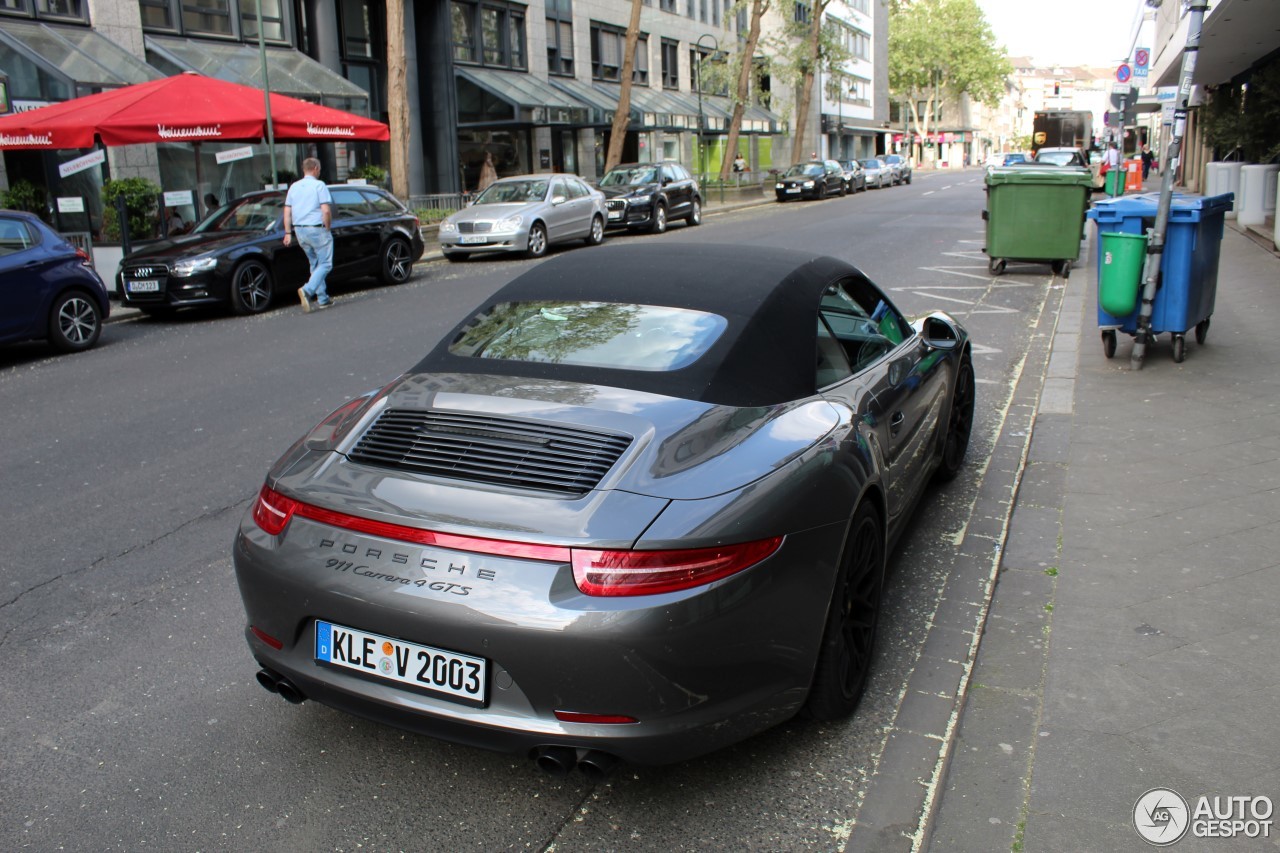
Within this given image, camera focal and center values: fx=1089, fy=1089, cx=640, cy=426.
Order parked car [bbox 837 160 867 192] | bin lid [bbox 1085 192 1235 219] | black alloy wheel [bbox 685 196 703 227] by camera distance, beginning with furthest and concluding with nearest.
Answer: parked car [bbox 837 160 867 192] → black alloy wheel [bbox 685 196 703 227] → bin lid [bbox 1085 192 1235 219]

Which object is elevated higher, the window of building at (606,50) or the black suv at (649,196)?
the window of building at (606,50)

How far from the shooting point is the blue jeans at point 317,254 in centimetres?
1384

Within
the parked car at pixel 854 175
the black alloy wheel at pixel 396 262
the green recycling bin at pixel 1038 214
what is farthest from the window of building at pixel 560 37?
the green recycling bin at pixel 1038 214

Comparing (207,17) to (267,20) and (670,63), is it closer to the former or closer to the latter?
(267,20)

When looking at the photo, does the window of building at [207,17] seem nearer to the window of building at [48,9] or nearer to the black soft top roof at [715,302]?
the window of building at [48,9]

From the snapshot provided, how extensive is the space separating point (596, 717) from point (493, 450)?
83 centimetres

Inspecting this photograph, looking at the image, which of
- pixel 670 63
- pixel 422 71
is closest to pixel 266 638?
pixel 422 71

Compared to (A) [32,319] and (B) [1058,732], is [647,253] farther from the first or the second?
(A) [32,319]

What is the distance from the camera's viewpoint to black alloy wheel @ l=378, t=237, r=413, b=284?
634 inches

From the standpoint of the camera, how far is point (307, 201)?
13.6 m

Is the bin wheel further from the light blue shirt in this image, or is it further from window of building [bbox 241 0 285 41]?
window of building [bbox 241 0 285 41]

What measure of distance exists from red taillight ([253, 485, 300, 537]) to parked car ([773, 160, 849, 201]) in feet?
126

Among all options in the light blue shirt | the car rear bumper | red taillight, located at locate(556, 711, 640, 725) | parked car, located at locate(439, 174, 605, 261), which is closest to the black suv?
parked car, located at locate(439, 174, 605, 261)

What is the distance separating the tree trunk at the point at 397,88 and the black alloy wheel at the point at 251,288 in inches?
355
